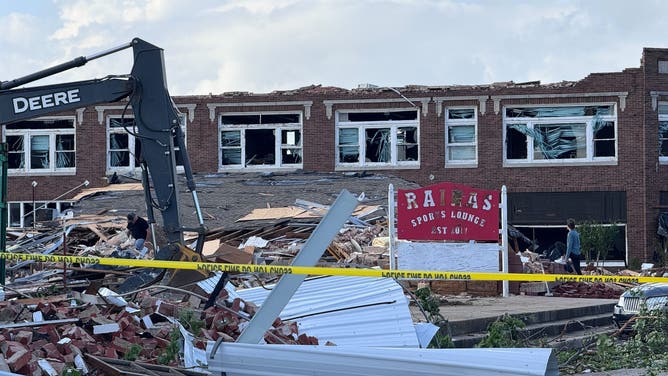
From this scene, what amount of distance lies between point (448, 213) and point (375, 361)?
14.3 m

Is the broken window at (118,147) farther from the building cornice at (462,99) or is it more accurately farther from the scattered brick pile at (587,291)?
the scattered brick pile at (587,291)

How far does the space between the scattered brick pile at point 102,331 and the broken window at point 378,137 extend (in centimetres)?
2777

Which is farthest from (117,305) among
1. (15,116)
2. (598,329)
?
(598,329)

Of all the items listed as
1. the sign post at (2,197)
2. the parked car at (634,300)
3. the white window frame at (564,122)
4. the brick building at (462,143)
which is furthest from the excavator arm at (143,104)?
the white window frame at (564,122)

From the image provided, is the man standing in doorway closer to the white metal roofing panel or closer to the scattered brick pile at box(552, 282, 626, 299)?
the scattered brick pile at box(552, 282, 626, 299)

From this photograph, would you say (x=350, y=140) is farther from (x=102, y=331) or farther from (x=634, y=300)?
(x=102, y=331)

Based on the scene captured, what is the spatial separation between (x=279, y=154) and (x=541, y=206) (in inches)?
380

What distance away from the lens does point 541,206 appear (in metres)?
38.1

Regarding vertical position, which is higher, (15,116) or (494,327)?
(15,116)

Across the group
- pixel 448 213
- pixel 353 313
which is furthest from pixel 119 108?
pixel 353 313

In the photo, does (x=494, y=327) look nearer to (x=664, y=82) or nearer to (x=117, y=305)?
(x=117, y=305)

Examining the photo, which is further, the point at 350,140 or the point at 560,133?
the point at 350,140

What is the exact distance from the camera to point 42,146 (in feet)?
134

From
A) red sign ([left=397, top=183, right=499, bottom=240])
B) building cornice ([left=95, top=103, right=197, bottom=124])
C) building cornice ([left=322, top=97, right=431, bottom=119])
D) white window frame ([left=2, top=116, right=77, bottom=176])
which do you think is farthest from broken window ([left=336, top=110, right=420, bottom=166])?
red sign ([left=397, top=183, right=499, bottom=240])
